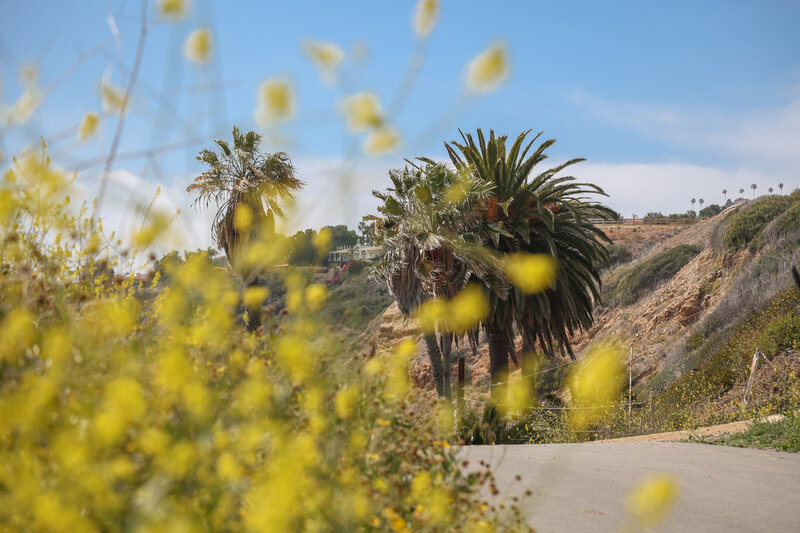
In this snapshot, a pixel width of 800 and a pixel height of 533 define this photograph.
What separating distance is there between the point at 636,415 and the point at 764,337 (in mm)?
3191

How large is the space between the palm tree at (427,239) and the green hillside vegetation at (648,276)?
61.7 ft

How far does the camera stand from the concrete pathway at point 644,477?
4.36m

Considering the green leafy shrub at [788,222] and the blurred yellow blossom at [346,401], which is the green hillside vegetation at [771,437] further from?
the green leafy shrub at [788,222]

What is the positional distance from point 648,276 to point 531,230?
725 inches

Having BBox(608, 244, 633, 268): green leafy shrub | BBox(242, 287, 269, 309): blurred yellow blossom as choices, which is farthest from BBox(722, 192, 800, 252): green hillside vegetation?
BBox(242, 287, 269, 309): blurred yellow blossom

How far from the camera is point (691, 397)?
14469 mm

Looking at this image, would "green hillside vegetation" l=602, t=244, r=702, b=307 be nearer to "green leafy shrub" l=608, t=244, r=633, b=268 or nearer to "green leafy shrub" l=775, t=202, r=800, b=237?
"green leafy shrub" l=608, t=244, r=633, b=268

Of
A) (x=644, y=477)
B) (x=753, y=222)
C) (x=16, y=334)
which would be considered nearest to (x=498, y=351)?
(x=644, y=477)

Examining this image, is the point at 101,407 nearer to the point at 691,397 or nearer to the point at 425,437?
the point at 425,437

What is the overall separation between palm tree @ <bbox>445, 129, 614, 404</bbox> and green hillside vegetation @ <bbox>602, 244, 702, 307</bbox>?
606 inches

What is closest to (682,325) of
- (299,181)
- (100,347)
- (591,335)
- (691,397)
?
(591,335)

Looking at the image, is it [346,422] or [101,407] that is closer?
[101,407]

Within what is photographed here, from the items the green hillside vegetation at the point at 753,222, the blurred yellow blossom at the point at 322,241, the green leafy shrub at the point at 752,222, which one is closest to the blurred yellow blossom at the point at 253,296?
the blurred yellow blossom at the point at 322,241

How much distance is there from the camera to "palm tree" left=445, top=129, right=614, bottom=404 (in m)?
16.1
